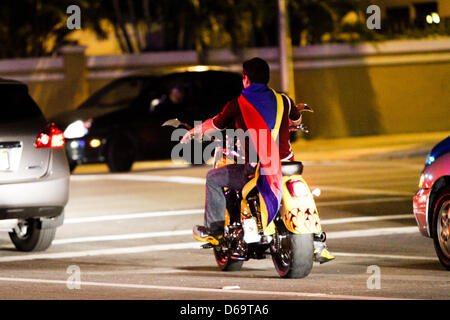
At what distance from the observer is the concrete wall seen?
94.6ft

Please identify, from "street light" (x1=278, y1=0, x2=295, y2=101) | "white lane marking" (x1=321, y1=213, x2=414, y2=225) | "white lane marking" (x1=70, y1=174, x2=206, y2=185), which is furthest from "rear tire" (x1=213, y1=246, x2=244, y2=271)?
"street light" (x1=278, y1=0, x2=295, y2=101)

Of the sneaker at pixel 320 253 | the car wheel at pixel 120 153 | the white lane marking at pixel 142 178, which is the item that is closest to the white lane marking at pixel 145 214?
the white lane marking at pixel 142 178

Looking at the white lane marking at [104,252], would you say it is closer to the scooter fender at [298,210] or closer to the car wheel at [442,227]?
the scooter fender at [298,210]

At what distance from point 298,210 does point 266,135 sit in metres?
0.72

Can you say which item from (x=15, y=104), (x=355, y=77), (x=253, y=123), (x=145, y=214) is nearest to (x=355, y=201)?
(x=145, y=214)

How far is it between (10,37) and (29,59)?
1.80 meters

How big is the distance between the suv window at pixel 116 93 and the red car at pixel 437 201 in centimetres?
1291

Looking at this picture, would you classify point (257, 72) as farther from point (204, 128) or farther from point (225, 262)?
point (225, 262)

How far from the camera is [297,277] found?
966 cm

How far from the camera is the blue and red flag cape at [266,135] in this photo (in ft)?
31.2

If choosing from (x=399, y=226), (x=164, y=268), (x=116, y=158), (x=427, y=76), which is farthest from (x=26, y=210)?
(x=427, y=76)

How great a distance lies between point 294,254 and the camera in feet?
31.1

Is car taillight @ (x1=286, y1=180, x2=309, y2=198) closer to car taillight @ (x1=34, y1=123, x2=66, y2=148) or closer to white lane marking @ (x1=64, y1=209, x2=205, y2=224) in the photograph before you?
car taillight @ (x1=34, y1=123, x2=66, y2=148)
